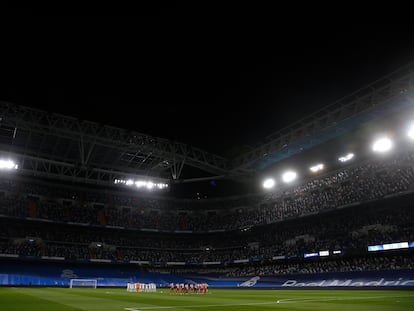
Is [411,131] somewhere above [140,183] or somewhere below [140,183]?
below

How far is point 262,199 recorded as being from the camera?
6412 cm

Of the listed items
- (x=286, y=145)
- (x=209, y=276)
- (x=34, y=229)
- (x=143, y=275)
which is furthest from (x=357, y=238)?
(x=34, y=229)

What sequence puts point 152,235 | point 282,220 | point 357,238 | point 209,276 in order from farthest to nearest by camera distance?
point 152,235 → point 209,276 → point 282,220 → point 357,238

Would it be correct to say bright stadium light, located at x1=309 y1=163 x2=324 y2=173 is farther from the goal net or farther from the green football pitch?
the goal net

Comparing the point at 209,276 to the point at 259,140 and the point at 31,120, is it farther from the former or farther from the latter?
the point at 31,120

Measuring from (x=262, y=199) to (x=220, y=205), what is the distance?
9.55 meters

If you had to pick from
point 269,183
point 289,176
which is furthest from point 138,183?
point 289,176

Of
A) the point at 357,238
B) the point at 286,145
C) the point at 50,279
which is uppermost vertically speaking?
the point at 286,145

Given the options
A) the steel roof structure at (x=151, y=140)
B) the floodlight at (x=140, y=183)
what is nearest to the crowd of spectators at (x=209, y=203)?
the steel roof structure at (x=151, y=140)

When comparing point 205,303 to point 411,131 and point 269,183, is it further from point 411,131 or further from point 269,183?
point 269,183

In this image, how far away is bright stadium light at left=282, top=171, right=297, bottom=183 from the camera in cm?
5647

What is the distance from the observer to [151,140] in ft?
136

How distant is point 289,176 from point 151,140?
84.5 feet

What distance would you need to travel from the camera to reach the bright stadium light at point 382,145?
44.3 m
